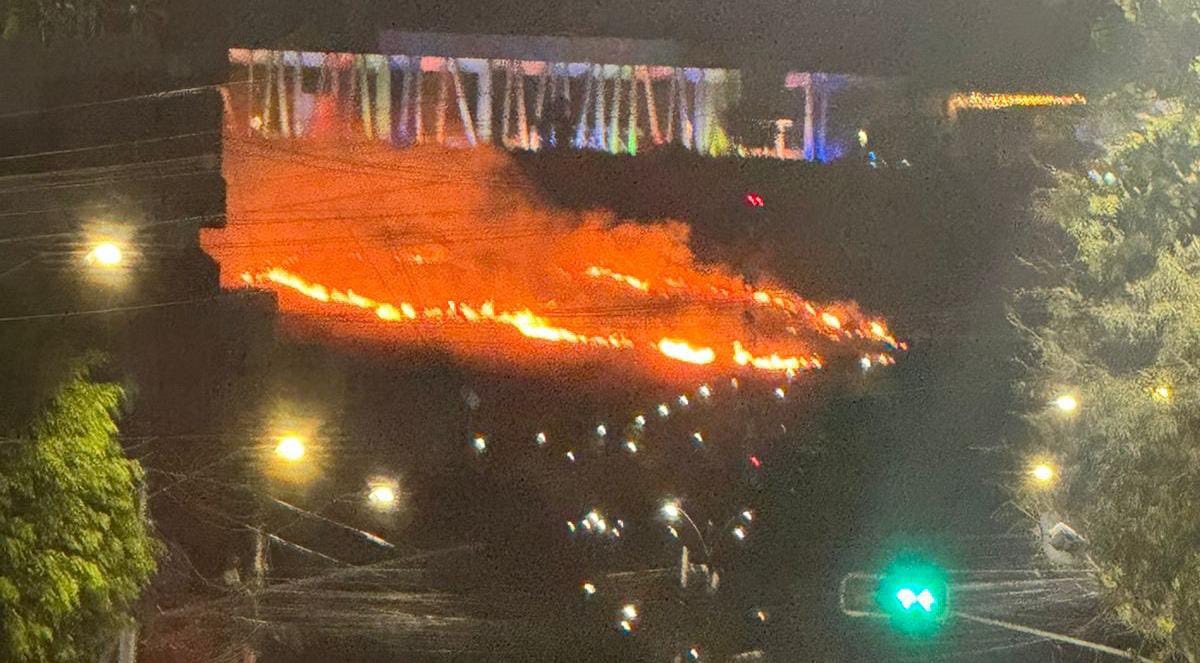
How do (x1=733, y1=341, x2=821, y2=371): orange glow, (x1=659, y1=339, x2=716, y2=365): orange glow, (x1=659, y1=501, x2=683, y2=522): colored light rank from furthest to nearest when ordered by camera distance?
(x1=733, y1=341, x2=821, y2=371): orange glow
(x1=659, y1=339, x2=716, y2=365): orange glow
(x1=659, y1=501, x2=683, y2=522): colored light

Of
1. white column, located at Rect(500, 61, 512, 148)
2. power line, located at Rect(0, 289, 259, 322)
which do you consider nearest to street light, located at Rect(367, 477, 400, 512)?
power line, located at Rect(0, 289, 259, 322)

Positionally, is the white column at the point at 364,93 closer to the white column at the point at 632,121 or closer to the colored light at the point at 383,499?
the white column at the point at 632,121

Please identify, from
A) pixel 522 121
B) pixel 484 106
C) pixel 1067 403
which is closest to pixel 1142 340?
pixel 1067 403

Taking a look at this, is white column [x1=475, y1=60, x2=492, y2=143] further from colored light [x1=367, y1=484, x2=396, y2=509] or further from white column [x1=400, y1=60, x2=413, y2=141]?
colored light [x1=367, y1=484, x2=396, y2=509]

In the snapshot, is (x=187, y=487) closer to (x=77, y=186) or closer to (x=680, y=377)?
(x=77, y=186)

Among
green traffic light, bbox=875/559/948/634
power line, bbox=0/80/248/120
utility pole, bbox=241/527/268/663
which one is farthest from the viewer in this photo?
power line, bbox=0/80/248/120

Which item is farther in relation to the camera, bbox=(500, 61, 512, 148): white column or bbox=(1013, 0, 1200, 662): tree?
bbox=(500, 61, 512, 148): white column

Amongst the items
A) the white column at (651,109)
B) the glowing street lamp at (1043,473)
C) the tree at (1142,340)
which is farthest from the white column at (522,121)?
the glowing street lamp at (1043,473)

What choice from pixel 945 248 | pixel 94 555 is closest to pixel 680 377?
pixel 945 248
